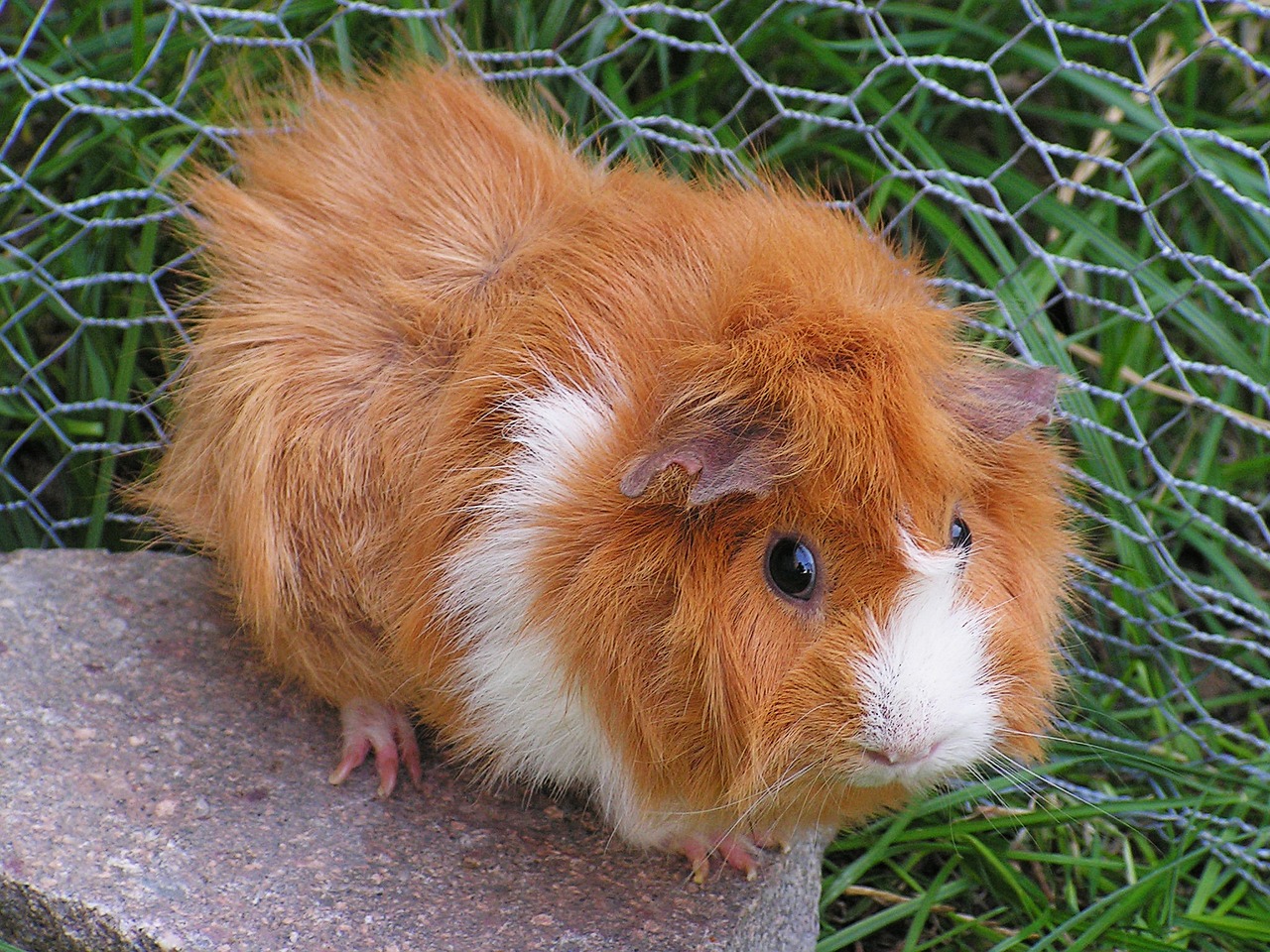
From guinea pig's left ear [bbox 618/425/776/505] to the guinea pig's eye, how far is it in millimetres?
66

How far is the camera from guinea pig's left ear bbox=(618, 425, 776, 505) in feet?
3.92

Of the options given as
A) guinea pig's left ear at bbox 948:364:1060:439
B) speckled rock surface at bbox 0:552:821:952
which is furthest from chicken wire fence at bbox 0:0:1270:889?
guinea pig's left ear at bbox 948:364:1060:439

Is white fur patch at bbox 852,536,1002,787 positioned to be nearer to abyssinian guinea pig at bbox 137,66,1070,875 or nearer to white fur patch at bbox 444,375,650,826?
abyssinian guinea pig at bbox 137,66,1070,875

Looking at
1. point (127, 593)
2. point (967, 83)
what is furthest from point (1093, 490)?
point (127, 593)

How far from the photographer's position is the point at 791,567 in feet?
4.11

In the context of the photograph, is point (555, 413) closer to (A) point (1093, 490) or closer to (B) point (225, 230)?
(B) point (225, 230)

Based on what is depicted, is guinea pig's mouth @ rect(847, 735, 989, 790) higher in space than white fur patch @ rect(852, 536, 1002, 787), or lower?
lower

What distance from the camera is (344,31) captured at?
6.84 ft

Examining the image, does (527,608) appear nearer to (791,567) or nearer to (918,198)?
(791,567)

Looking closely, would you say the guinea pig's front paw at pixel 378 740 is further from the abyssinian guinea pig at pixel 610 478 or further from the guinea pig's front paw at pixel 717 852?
the guinea pig's front paw at pixel 717 852

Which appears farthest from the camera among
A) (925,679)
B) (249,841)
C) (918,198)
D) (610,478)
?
(918,198)

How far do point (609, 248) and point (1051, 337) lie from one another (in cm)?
92

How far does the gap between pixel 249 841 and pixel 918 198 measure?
4.58 feet

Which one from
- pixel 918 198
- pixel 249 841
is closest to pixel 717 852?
pixel 249 841
